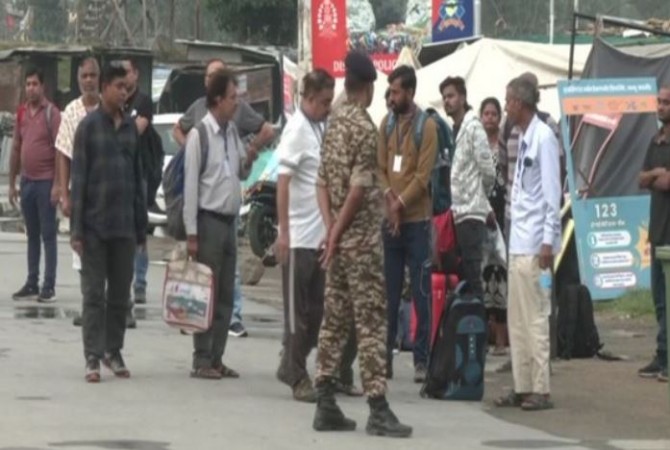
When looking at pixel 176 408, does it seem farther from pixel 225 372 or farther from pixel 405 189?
pixel 405 189

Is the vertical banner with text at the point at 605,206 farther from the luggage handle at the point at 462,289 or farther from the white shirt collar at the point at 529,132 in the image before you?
the white shirt collar at the point at 529,132

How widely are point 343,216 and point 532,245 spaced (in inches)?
62.8

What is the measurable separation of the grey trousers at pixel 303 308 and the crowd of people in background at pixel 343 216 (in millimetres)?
10

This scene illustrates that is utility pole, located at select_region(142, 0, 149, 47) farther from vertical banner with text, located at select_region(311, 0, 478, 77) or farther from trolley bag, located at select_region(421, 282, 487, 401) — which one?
trolley bag, located at select_region(421, 282, 487, 401)

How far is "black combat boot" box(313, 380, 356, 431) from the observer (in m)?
10.1

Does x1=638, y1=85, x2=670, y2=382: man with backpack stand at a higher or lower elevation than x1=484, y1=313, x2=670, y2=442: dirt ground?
higher

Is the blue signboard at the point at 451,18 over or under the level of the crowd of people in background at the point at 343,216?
over

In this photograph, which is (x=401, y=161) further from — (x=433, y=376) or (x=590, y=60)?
(x=590, y=60)

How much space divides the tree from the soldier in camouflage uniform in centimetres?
4203

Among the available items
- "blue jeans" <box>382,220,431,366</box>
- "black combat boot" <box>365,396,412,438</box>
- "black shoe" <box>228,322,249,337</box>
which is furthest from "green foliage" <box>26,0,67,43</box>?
"black combat boot" <box>365,396,412,438</box>

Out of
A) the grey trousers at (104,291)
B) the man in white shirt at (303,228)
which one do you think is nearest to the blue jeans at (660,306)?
the man in white shirt at (303,228)

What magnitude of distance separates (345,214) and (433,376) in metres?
2.03

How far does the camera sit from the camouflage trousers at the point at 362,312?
9.95m

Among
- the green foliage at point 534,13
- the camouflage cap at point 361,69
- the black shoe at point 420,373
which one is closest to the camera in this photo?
the camouflage cap at point 361,69
